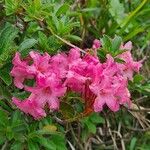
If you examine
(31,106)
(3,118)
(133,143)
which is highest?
(31,106)

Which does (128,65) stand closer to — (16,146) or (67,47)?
(67,47)

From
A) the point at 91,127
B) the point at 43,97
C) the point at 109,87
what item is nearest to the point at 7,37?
the point at 43,97

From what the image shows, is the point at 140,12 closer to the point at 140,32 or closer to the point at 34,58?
the point at 140,32

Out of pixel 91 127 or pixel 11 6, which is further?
pixel 91 127

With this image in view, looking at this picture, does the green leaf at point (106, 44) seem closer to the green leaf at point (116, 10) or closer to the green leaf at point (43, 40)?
the green leaf at point (43, 40)

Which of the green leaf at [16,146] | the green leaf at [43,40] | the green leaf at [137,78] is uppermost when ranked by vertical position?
the green leaf at [43,40]

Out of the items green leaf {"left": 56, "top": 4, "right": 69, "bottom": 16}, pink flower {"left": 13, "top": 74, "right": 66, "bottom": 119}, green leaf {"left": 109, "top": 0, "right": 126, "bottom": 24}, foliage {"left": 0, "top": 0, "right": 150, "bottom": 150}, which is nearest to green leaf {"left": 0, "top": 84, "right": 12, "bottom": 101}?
foliage {"left": 0, "top": 0, "right": 150, "bottom": 150}

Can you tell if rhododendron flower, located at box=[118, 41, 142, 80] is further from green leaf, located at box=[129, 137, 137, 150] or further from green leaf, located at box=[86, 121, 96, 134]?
green leaf, located at box=[129, 137, 137, 150]

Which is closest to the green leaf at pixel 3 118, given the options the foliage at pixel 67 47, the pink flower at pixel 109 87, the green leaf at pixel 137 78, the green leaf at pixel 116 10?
the foliage at pixel 67 47

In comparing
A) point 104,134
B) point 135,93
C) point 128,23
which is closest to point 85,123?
point 104,134
